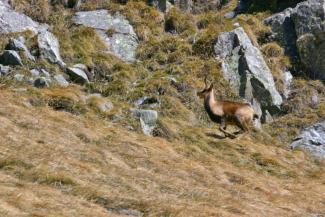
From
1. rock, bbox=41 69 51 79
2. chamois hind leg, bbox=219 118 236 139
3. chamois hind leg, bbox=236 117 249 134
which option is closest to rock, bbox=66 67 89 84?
rock, bbox=41 69 51 79

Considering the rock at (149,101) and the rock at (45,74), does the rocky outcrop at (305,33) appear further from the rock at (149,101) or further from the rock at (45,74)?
the rock at (45,74)

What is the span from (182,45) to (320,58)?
192 inches

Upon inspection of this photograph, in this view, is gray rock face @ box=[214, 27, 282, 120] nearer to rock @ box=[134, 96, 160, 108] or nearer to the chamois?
the chamois

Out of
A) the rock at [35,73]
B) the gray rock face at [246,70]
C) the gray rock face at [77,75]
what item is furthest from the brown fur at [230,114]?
the rock at [35,73]

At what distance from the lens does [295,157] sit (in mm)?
16750

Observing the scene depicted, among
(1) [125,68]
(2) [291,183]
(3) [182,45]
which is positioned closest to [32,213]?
(2) [291,183]

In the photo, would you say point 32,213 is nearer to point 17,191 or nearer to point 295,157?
point 17,191

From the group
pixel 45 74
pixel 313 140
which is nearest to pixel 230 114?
pixel 313 140

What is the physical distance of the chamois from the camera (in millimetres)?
16766

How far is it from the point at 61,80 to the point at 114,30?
15.9 feet

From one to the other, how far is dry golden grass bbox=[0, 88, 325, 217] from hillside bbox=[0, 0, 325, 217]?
0.13 feet

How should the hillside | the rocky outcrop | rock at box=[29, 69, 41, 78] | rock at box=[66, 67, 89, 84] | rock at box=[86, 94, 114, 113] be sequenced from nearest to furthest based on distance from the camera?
the hillside
rock at box=[86, 94, 114, 113]
rock at box=[29, 69, 41, 78]
rock at box=[66, 67, 89, 84]
the rocky outcrop

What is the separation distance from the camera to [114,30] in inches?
859

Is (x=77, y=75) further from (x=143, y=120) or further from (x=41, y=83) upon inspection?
(x=143, y=120)
